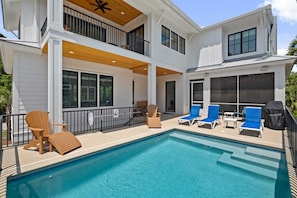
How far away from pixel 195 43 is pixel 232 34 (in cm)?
289

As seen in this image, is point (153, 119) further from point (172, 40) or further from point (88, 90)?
point (172, 40)

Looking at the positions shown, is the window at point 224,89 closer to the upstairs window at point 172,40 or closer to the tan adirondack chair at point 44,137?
the upstairs window at point 172,40

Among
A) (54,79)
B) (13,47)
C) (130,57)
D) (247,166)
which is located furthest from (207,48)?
(13,47)

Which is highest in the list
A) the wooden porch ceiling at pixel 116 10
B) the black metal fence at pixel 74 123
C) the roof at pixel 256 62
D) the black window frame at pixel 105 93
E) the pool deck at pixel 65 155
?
the wooden porch ceiling at pixel 116 10

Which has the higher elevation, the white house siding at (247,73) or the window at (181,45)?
the window at (181,45)

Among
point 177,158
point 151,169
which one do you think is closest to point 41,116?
point 151,169

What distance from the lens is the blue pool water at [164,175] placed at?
3285 millimetres

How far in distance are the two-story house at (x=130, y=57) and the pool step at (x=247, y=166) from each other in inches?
217

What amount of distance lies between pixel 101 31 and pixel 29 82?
17.3 feet

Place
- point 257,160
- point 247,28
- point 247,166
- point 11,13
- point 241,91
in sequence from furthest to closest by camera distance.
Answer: point 247,28
point 241,91
point 11,13
point 257,160
point 247,166

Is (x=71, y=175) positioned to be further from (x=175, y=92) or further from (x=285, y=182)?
(x=175, y=92)

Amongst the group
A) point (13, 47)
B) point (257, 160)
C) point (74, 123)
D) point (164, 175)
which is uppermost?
point (13, 47)

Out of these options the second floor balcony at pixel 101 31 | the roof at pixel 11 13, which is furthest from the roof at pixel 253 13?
the roof at pixel 11 13

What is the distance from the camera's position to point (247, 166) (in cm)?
432
